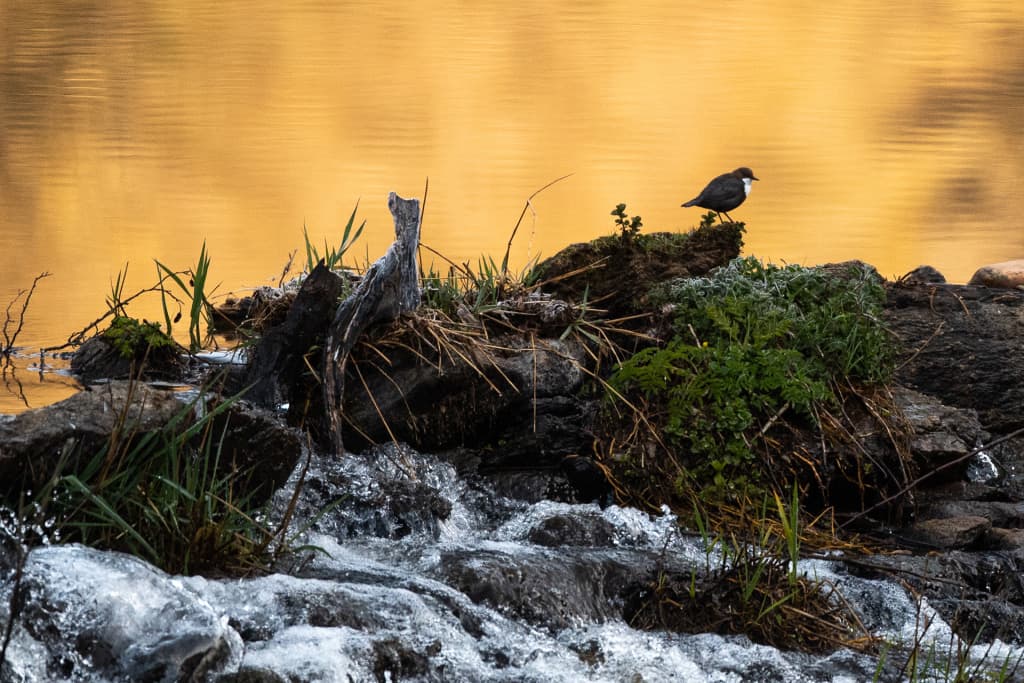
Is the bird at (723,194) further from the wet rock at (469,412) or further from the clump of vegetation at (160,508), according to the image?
the clump of vegetation at (160,508)

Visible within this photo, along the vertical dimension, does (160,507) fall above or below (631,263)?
below

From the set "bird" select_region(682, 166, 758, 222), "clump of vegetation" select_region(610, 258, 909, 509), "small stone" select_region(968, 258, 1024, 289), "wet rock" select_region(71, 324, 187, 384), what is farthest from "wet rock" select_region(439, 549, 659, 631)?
"small stone" select_region(968, 258, 1024, 289)

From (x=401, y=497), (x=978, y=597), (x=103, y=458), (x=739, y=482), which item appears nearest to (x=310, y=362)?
(x=401, y=497)

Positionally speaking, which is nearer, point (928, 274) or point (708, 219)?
point (708, 219)

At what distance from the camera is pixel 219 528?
377 centimetres

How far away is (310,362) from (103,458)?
170 centimetres

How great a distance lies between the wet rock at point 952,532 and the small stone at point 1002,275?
3.91 metres

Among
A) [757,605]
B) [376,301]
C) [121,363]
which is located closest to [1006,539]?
[757,605]

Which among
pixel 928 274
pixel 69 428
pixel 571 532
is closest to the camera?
pixel 69 428

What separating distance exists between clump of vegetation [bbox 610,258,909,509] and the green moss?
107 inches

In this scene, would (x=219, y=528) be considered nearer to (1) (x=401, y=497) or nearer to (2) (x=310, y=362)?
(1) (x=401, y=497)

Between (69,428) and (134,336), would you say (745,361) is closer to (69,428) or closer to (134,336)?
(69,428)

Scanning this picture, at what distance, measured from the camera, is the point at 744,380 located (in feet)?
17.7

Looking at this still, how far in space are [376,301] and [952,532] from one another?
9.14 ft
